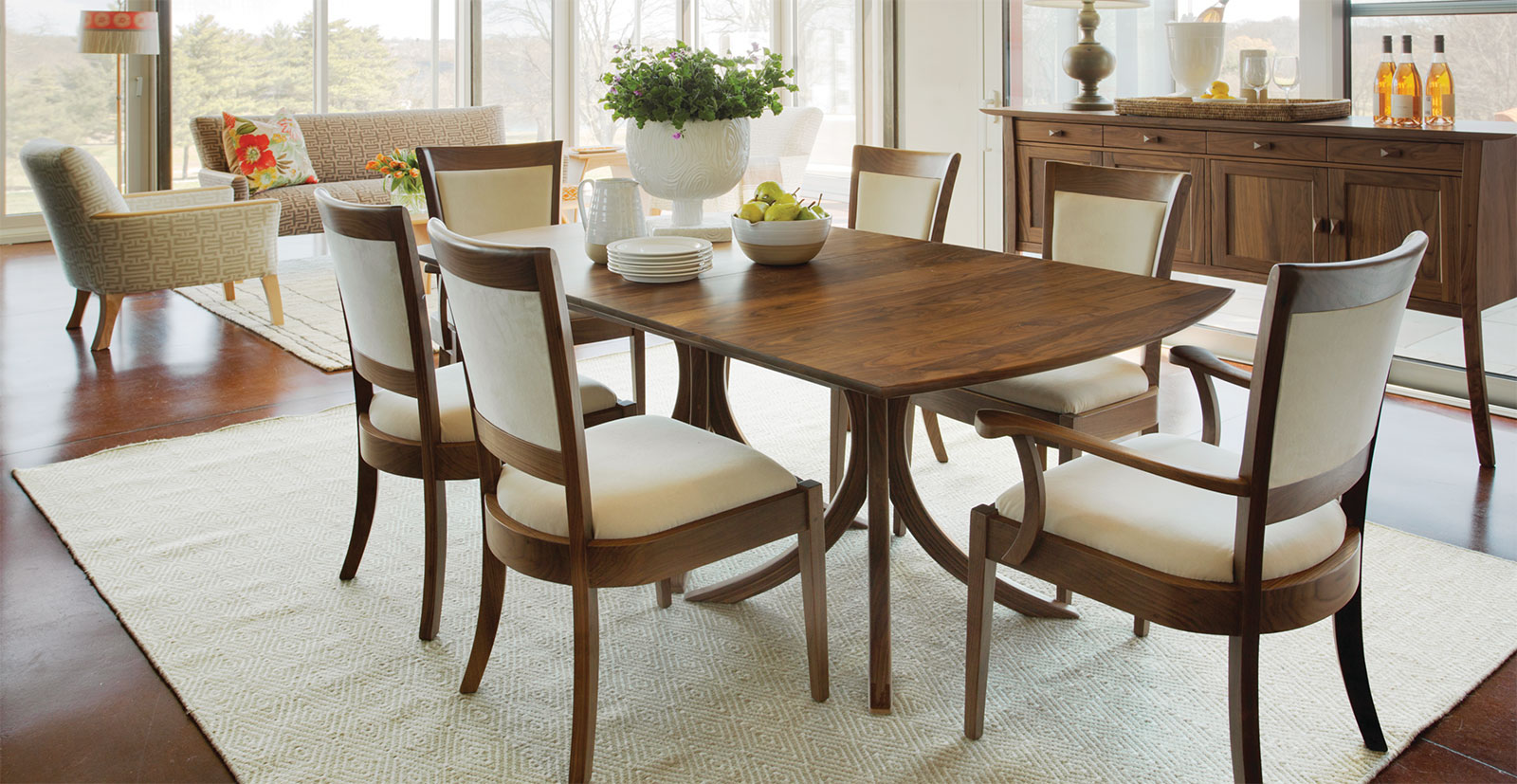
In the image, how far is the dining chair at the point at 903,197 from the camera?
327cm

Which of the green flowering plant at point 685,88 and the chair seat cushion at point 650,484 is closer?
the chair seat cushion at point 650,484

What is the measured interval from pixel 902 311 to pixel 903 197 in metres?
1.25

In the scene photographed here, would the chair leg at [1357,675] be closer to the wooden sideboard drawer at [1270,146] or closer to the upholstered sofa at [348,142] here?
the wooden sideboard drawer at [1270,146]

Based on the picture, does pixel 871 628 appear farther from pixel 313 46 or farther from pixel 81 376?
pixel 313 46

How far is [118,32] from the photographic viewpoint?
670 cm

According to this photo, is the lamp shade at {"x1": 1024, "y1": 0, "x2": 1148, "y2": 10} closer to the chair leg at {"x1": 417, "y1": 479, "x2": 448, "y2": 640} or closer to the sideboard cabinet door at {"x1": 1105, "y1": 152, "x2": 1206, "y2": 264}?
the sideboard cabinet door at {"x1": 1105, "y1": 152, "x2": 1206, "y2": 264}

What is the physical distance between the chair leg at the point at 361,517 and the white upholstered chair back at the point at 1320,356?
6.13 feet

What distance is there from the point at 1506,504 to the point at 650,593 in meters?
2.22

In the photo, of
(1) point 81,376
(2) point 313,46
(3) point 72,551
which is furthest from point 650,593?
(2) point 313,46

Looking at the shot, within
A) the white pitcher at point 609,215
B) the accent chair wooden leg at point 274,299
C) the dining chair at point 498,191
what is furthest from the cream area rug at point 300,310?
the white pitcher at point 609,215

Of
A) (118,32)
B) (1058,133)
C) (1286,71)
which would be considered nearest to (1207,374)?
(1286,71)

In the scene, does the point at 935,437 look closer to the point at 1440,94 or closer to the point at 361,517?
the point at 361,517

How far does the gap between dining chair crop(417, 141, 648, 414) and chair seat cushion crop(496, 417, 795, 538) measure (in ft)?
3.60

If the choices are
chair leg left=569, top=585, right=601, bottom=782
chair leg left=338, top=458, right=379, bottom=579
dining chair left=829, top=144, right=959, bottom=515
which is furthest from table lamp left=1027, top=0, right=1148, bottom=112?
chair leg left=569, top=585, right=601, bottom=782
